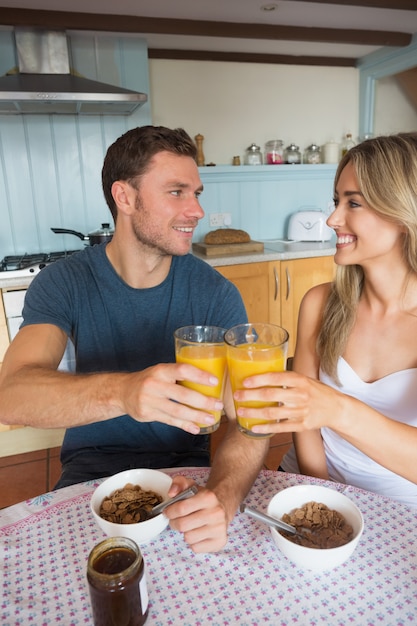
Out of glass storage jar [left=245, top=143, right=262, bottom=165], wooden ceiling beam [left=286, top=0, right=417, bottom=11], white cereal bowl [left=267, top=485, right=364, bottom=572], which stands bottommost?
white cereal bowl [left=267, top=485, right=364, bottom=572]

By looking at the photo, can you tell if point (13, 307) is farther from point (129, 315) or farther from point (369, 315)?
point (369, 315)

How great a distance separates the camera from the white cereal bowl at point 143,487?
82cm

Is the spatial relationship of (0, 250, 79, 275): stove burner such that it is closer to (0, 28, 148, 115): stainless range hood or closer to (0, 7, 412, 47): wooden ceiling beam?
(0, 28, 148, 115): stainless range hood

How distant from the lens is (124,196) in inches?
61.1

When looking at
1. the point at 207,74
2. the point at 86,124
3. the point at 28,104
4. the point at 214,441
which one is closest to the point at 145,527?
the point at 214,441

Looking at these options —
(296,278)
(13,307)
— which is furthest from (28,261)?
(296,278)

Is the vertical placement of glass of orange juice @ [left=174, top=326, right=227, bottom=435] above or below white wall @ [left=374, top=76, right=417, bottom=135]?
below

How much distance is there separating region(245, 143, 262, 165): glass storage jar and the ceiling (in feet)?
2.07

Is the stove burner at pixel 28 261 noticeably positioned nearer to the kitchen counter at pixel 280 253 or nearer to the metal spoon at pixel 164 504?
the kitchen counter at pixel 280 253

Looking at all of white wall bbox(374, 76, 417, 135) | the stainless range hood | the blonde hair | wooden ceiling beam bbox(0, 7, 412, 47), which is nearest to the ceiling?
wooden ceiling beam bbox(0, 7, 412, 47)

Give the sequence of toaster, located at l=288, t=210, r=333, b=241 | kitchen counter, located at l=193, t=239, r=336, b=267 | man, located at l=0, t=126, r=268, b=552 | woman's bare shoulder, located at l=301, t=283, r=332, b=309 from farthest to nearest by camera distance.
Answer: toaster, located at l=288, t=210, r=333, b=241 → kitchen counter, located at l=193, t=239, r=336, b=267 → woman's bare shoulder, located at l=301, t=283, r=332, b=309 → man, located at l=0, t=126, r=268, b=552

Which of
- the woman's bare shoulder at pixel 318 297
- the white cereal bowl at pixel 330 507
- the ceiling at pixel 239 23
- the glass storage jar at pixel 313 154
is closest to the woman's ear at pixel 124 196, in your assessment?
the woman's bare shoulder at pixel 318 297

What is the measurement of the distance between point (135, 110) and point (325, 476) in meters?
2.76

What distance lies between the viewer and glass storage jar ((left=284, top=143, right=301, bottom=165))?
3.66 meters
